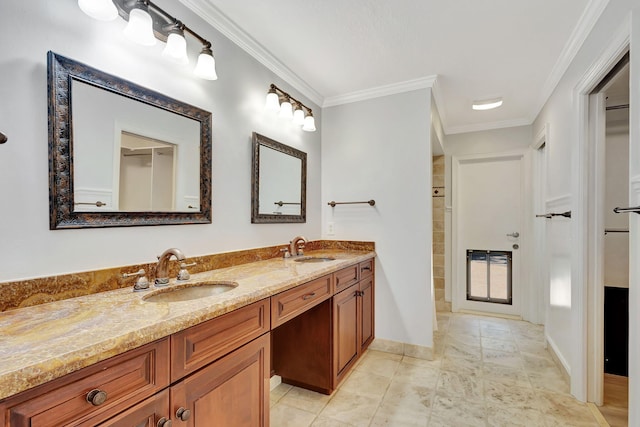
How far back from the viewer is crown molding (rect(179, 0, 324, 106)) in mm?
1646

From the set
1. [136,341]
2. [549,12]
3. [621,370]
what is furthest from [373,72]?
[621,370]

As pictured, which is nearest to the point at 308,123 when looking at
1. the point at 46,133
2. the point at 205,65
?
the point at 205,65

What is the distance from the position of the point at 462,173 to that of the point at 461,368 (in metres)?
2.38

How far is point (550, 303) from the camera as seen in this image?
8.68 feet

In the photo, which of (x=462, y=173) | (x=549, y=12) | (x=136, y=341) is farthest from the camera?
(x=462, y=173)

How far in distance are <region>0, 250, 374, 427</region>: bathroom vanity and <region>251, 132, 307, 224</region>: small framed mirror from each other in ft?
1.89

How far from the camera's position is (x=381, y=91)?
2.71 m

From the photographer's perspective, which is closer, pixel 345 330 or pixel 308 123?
pixel 345 330

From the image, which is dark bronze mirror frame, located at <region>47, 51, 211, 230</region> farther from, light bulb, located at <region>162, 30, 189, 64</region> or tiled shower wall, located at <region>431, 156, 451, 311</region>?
tiled shower wall, located at <region>431, 156, 451, 311</region>

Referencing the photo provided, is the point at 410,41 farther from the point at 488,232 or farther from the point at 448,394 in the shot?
the point at 488,232

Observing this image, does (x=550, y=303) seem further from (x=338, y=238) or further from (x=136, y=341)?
(x=136, y=341)

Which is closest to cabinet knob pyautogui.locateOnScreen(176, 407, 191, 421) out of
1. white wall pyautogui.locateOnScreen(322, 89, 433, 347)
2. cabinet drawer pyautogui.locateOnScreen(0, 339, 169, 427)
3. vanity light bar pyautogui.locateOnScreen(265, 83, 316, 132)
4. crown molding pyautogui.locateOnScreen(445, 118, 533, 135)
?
cabinet drawer pyautogui.locateOnScreen(0, 339, 169, 427)

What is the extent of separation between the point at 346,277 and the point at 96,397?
1.60 metres

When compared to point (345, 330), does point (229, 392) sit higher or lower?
higher
